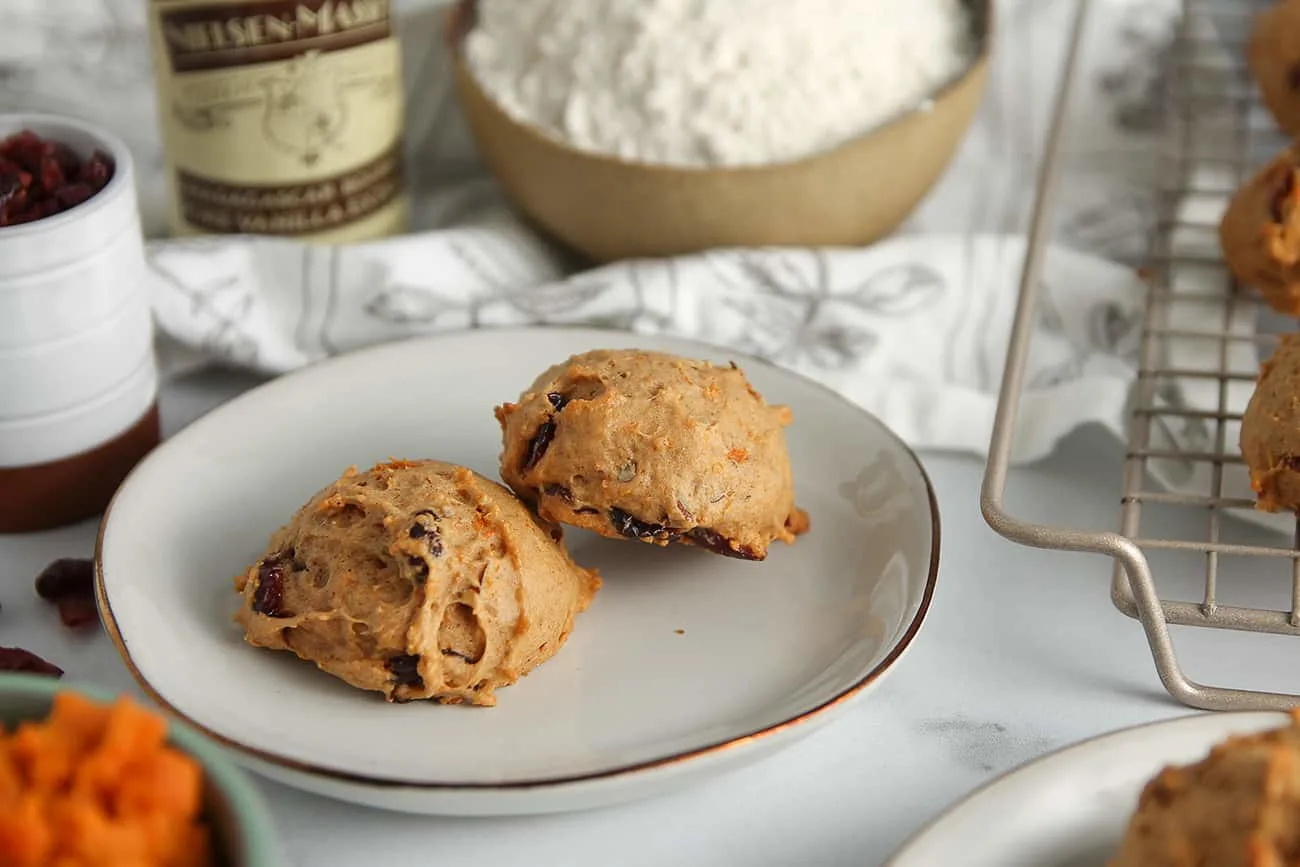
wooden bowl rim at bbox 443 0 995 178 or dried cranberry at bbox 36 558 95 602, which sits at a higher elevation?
wooden bowl rim at bbox 443 0 995 178

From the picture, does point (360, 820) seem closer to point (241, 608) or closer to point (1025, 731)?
point (241, 608)

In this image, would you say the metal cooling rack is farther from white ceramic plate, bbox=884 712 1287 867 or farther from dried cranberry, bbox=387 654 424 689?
dried cranberry, bbox=387 654 424 689

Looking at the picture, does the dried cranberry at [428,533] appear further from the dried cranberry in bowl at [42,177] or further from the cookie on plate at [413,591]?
the dried cranberry in bowl at [42,177]

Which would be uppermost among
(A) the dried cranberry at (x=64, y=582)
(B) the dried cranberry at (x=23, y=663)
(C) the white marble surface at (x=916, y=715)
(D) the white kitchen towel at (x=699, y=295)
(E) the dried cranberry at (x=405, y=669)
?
(E) the dried cranberry at (x=405, y=669)

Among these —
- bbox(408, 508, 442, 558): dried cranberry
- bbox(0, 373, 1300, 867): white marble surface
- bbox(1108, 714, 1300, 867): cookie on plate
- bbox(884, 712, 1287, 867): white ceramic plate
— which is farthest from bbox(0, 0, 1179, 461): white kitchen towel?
bbox(1108, 714, 1300, 867): cookie on plate

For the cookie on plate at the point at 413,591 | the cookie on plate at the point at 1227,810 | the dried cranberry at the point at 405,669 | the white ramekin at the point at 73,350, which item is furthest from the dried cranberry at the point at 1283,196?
the white ramekin at the point at 73,350

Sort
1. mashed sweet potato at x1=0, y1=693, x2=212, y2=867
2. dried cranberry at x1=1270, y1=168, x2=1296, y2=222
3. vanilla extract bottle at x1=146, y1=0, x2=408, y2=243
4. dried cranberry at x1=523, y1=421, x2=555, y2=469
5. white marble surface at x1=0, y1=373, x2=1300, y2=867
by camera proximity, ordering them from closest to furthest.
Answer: mashed sweet potato at x1=0, y1=693, x2=212, y2=867 < white marble surface at x1=0, y1=373, x2=1300, y2=867 < dried cranberry at x1=523, y1=421, x2=555, y2=469 < dried cranberry at x1=1270, y1=168, x2=1296, y2=222 < vanilla extract bottle at x1=146, y1=0, x2=408, y2=243

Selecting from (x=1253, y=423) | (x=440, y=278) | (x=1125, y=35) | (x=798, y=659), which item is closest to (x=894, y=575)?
(x=798, y=659)
